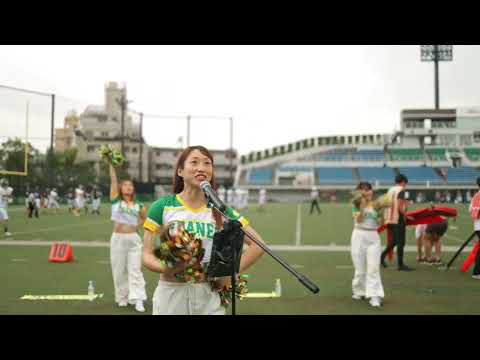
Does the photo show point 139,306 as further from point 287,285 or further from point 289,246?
point 289,246

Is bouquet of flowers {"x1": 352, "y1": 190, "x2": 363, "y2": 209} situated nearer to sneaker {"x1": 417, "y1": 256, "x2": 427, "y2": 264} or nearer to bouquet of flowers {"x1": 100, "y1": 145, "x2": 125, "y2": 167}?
bouquet of flowers {"x1": 100, "y1": 145, "x2": 125, "y2": 167}

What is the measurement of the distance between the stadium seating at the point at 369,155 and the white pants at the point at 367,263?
39625 millimetres

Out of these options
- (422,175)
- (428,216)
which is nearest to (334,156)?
(422,175)

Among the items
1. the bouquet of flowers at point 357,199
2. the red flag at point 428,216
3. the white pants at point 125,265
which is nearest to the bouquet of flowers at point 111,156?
the white pants at point 125,265

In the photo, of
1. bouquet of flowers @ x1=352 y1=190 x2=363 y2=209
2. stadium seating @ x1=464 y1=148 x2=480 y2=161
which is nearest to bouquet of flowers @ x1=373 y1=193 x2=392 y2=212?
bouquet of flowers @ x1=352 y1=190 x2=363 y2=209

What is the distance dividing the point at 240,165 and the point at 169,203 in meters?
79.3

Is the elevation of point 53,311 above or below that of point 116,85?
below

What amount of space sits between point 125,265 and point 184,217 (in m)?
4.55

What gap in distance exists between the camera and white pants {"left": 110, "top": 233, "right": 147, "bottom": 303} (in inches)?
293

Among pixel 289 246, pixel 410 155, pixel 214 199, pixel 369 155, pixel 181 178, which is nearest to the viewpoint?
pixel 214 199

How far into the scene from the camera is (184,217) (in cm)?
335

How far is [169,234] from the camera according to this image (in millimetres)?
3176
